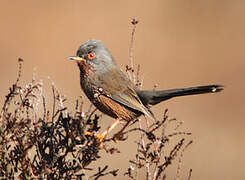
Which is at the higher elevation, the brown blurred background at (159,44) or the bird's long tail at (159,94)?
the brown blurred background at (159,44)

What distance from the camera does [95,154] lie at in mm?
4270

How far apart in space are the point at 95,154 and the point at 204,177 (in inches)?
360

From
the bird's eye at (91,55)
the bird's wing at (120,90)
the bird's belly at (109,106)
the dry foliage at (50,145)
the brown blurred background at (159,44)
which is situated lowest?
the dry foliage at (50,145)

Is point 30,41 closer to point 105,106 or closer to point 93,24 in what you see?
point 93,24

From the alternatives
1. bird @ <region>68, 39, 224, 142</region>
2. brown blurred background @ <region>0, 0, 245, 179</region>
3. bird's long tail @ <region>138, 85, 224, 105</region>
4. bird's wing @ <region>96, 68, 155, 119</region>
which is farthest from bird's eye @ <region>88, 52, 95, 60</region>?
brown blurred background @ <region>0, 0, 245, 179</region>

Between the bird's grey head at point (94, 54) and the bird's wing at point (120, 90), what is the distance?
132 millimetres

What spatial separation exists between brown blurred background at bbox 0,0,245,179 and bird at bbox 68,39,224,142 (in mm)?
10808

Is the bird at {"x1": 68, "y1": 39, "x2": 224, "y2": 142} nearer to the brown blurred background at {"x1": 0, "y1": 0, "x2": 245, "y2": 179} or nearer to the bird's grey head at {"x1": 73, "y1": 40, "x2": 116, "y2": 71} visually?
the bird's grey head at {"x1": 73, "y1": 40, "x2": 116, "y2": 71}

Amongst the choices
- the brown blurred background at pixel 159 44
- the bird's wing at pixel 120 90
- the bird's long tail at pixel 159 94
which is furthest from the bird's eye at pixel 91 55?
the brown blurred background at pixel 159 44

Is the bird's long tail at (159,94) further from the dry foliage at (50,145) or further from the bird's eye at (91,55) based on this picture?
the dry foliage at (50,145)

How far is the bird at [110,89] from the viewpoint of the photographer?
5.48m

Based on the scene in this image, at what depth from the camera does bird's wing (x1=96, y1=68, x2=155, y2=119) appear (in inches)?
217

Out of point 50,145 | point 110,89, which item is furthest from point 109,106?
point 50,145

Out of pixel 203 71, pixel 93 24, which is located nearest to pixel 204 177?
pixel 203 71
